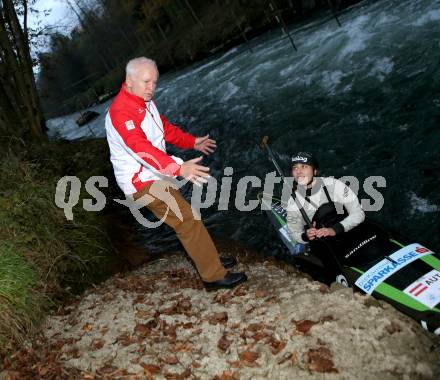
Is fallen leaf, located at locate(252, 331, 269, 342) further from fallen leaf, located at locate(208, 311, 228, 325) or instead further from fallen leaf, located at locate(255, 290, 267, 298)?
fallen leaf, located at locate(255, 290, 267, 298)

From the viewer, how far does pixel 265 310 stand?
15.8ft

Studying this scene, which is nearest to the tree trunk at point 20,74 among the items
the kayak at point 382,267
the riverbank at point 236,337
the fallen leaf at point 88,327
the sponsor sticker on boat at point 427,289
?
the riverbank at point 236,337

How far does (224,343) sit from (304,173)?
2419 mm

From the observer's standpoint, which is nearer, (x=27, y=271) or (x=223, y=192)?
(x=27, y=271)

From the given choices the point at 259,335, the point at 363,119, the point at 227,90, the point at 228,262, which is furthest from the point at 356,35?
Result: the point at 259,335

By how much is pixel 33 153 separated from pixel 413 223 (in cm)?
1122

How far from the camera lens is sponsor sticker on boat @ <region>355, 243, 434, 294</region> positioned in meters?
4.91

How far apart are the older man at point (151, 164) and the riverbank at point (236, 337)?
560mm

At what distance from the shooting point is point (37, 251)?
246 inches

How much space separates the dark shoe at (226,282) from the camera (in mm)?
5328

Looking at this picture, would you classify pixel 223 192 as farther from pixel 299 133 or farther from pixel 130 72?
pixel 130 72

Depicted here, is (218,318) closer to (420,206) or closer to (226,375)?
(226,375)

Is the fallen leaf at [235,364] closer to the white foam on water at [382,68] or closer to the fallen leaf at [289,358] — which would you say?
the fallen leaf at [289,358]

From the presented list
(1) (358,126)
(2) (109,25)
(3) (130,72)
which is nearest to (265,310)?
(3) (130,72)
